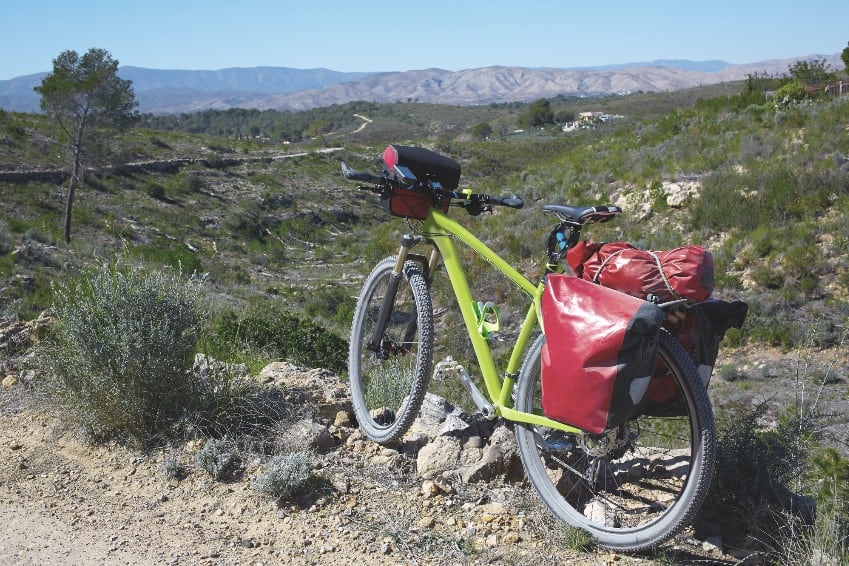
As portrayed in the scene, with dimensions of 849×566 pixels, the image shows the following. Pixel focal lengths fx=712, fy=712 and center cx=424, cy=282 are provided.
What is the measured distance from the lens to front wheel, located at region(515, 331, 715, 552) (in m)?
2.46

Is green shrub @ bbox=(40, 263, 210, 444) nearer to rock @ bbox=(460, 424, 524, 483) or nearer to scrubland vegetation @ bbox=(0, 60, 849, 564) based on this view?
scrubland vegetation @ bbox=(0, 60, 849, 564)

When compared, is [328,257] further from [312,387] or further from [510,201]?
[510,201]

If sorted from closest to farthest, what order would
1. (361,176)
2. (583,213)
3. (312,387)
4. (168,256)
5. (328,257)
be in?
(583,213) < (361,176) < (312,387) < (168,256) < (328,257)

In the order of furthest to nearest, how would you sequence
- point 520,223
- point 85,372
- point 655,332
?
point 520,223 < point 85,372 < point 655,332

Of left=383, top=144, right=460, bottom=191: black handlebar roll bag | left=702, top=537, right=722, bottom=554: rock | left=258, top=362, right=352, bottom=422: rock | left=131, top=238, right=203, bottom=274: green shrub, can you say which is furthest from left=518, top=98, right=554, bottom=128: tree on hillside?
left=702, top=537, right=722, bottom=554: rock

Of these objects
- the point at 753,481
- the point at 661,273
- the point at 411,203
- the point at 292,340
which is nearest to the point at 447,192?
the point at 411,203

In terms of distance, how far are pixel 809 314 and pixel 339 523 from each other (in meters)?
9.89

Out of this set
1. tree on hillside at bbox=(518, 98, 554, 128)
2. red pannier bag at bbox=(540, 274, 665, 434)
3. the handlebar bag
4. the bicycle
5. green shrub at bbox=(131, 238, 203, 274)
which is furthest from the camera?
tree on hillside at bbox=(518, 98, 554, 128)

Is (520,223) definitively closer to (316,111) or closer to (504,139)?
(504,139)

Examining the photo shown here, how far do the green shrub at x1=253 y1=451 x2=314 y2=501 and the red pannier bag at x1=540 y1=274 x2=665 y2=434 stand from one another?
1.31 metres

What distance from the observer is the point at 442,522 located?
10.4 feet

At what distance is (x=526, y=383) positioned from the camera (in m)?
3.00

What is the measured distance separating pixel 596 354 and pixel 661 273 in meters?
0.41

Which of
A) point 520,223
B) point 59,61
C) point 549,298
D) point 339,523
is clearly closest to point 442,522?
point 339,523
